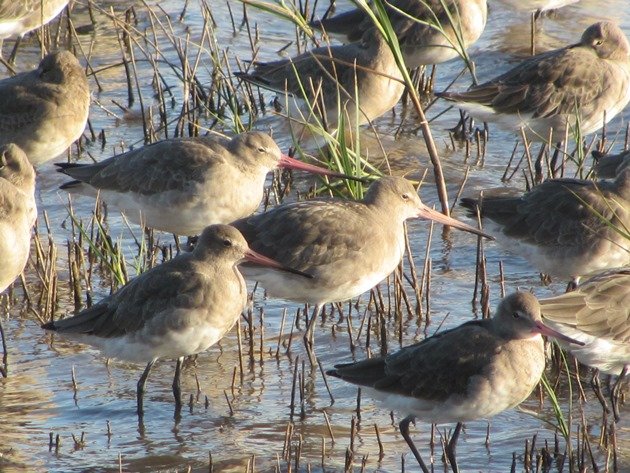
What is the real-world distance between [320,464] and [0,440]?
1.86m

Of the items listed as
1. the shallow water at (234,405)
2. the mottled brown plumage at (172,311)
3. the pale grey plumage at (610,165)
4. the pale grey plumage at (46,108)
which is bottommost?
the shallow water at (234,405)

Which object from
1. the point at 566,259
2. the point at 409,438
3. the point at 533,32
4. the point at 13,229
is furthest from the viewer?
the point at 533,32

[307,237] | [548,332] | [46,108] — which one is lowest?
[548,332]

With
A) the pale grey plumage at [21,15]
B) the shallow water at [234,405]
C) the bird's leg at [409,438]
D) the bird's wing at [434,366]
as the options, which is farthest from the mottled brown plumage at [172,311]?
the pale grey plumage at [21,15]

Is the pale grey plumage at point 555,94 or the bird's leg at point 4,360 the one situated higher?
the pale grey plumage at point 555,94

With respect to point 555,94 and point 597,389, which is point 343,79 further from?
point 597,389

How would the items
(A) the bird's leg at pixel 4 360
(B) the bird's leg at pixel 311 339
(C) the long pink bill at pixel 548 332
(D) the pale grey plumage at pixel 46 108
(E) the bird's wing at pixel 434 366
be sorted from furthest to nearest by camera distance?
(D) the pale grey plumage at pixel 46 108 < (B) the bird's leg at pixel 311 339 < (A) the bird's leg at pixel 4 360 < (C) the long pink bill at pixel 548 332 < (E) the bird's wing at pixel 434 366

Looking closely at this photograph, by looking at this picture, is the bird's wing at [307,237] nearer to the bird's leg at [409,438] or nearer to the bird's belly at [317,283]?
the bird's belly at [317,283]

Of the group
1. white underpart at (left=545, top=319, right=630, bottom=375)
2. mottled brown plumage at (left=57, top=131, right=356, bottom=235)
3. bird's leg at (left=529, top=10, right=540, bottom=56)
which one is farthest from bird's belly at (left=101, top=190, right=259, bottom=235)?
bird's leg at (left=529, top=10, right=540, bottom=56)

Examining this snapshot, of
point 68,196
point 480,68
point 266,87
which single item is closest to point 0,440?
point 68,196

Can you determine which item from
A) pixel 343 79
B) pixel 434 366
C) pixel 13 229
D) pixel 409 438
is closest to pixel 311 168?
pixel 13 229

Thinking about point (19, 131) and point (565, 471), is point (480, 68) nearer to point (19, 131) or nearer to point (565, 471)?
point (19, 131)

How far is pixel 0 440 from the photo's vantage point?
724cm

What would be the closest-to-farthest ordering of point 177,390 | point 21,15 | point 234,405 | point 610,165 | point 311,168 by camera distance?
point 177,390 → point 234,405 → point 311,168 → point 610,165 → point 21,15
